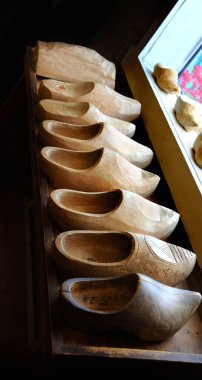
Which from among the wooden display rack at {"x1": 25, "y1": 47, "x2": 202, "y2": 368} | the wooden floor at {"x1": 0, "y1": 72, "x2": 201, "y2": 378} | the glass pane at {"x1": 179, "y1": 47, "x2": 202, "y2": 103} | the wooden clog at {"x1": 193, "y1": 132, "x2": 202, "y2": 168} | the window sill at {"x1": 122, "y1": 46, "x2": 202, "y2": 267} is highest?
the glass pane at {"x1": 179, "y1": 47, "x2": 202, "y2": 103}

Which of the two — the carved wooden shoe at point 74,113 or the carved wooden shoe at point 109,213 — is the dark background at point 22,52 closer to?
the carved wooden shoe at point 74,113

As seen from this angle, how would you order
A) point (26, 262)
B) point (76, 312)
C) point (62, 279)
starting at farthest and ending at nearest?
point (26, 262) < point (62, 279) < point (76, 312)

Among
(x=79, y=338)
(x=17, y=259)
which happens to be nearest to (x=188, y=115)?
(x=17, y=259)

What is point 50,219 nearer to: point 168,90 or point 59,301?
point 59,301

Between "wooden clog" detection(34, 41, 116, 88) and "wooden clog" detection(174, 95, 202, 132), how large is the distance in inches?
16.2

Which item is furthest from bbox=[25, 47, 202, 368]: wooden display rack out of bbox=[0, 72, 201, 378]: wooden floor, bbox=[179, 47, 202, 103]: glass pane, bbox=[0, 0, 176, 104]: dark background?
bbox=[0, 0, 176, 104]: dark background

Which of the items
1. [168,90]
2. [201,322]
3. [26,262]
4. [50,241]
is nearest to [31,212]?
[26,262]

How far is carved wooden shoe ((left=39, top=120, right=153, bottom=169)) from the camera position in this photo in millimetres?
1346

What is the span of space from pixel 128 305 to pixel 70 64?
4.28 feet

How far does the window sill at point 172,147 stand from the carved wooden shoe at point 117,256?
0.72 feet

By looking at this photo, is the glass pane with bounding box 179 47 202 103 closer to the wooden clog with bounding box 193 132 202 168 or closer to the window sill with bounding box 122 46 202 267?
the window sill with bounding box 122 46 202 267

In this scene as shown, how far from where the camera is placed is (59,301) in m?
0.87

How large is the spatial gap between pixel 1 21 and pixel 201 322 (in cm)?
199

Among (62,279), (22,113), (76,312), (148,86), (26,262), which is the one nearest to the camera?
(76,312)
